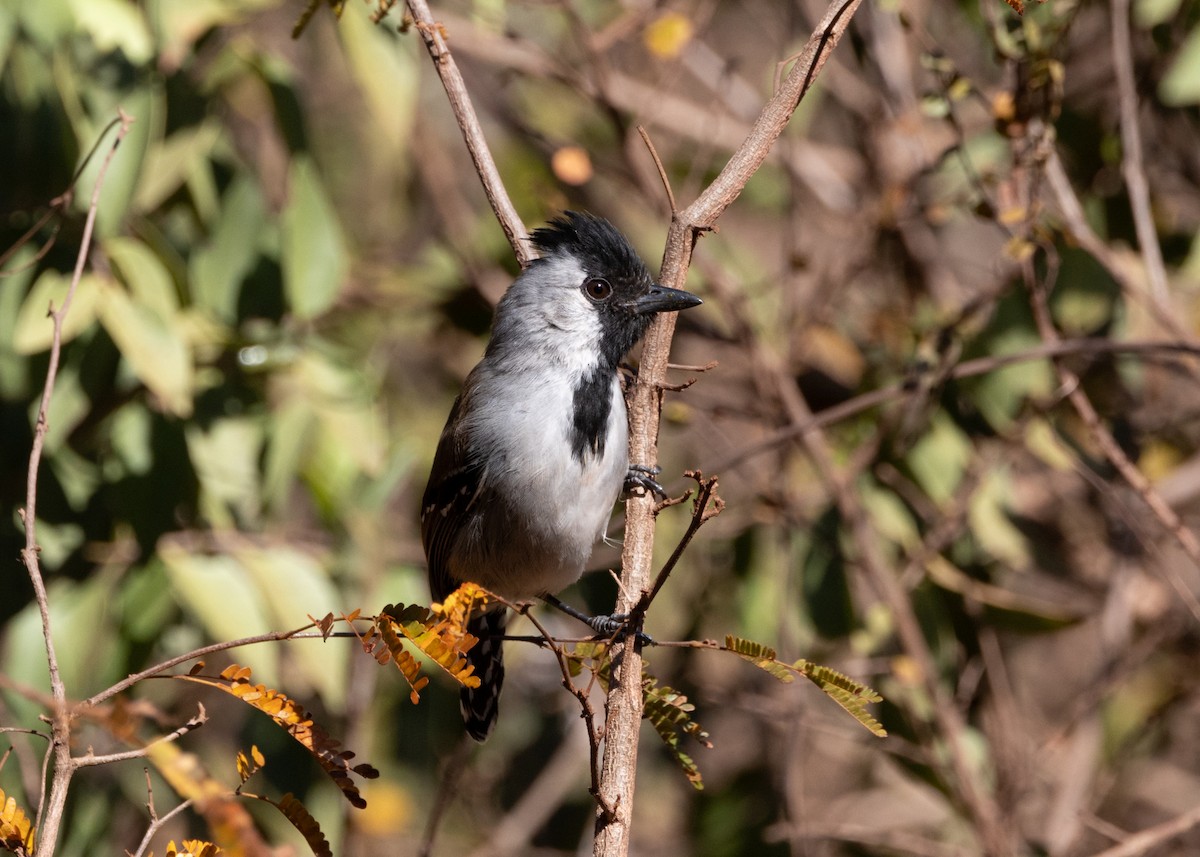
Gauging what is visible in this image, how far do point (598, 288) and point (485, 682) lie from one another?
53.3 inches

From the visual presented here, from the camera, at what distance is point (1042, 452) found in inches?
184

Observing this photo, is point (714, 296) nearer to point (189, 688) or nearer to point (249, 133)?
point (189, 688)

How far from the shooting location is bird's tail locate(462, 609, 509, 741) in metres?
4.18

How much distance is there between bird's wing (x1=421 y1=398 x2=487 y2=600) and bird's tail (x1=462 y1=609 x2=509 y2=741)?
184mm

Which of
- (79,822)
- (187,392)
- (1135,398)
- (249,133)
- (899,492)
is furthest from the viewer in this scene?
(249,133)

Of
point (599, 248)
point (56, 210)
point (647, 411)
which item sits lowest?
point (647, 411)

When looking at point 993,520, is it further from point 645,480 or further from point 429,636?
point 429,636

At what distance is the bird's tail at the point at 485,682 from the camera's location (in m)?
4.18

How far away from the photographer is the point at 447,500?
420cm

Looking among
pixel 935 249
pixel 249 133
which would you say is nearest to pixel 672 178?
pixel 935 249

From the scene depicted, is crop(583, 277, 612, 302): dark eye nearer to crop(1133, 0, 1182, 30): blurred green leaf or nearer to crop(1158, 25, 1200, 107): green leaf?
crop(1158, 25, 1200, 107): green leaf

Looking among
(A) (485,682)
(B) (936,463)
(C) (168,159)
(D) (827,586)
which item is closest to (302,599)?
(A) (485,682)

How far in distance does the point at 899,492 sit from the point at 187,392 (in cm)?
269

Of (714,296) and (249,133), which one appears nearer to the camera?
(714,296)
